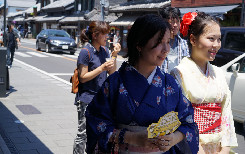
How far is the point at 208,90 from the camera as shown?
2.17m

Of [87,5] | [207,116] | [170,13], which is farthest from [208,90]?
[87,5]

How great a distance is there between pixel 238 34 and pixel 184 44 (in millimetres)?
6211

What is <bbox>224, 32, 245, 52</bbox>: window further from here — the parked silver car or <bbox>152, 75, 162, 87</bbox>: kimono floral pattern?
<bbox>152, 75, 162, 87</bbox>: kimono floral pattern

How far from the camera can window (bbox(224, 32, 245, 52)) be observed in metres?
8.80

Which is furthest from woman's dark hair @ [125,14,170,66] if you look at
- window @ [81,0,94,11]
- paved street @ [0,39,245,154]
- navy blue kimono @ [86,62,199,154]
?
window @ [81,0,94,11]

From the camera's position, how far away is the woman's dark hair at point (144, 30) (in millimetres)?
1844

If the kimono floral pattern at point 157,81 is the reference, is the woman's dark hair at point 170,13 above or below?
above

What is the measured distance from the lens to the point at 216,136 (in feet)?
7.24

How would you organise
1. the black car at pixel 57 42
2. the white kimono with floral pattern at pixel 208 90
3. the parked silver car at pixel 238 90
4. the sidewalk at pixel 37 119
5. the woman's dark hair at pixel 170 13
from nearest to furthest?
the white kimono with floral pattern at pixel 208 90 → the woman's dark hair at pixel 170 13 → the sidewalk at pixel 37 119 → the parked silver car at pixel 238 90 → the black car at pixel 57 42

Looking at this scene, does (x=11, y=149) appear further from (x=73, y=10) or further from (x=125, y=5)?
(x=73, y=10)

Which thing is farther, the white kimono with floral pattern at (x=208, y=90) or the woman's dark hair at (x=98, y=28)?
the woman's dark hair at (x=98, y=28)

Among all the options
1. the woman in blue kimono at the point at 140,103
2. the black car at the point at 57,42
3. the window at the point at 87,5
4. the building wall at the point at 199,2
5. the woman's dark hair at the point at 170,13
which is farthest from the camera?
the window at the point at 87,5

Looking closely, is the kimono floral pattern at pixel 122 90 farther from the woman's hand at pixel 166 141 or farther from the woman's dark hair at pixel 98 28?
the woman's dark hair at pixel 98 28

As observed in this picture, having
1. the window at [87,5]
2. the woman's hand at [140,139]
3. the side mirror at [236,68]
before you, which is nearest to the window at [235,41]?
the side mirror at [236,68]
